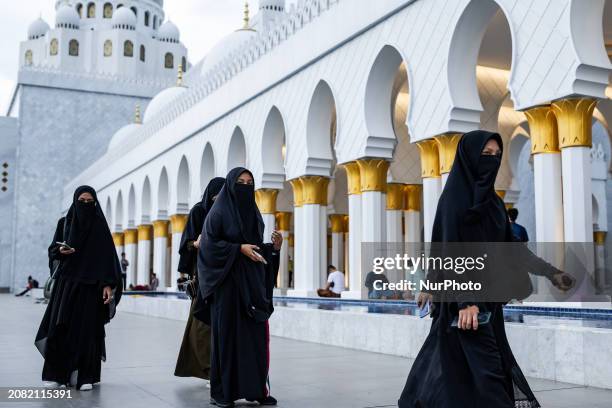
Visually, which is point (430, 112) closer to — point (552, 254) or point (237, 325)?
point (552, 254)

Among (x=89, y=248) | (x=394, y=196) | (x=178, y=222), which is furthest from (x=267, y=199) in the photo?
(x=89, y=248)

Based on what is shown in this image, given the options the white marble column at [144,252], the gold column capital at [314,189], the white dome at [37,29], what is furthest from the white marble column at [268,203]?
the white dome at [37,29]

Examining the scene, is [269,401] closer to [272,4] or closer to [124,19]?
[272,4]

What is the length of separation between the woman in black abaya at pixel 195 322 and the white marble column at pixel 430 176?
4.00 m

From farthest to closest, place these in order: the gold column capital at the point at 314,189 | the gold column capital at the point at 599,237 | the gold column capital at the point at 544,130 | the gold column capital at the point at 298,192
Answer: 1. the gold column capital at the point at 599,237
2. the gold column capital at the point at 298,192
3. the gold column capital at the point at 314,189
4. the gold column capital at the point at 544,130

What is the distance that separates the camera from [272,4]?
18.4m

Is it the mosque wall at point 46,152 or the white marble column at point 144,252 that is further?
the mosque wall at point 46,152

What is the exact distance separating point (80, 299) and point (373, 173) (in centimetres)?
528

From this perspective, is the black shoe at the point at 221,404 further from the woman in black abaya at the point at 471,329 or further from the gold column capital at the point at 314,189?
the gold column capital at the point at 314,189

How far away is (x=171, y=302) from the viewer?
9227 millimetres

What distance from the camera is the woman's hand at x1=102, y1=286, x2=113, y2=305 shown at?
3.50 m

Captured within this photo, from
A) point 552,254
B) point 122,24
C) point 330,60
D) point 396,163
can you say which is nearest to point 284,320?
point 552,254

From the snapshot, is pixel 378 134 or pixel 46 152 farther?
pixel 46 152

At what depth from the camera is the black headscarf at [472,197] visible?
224cm
